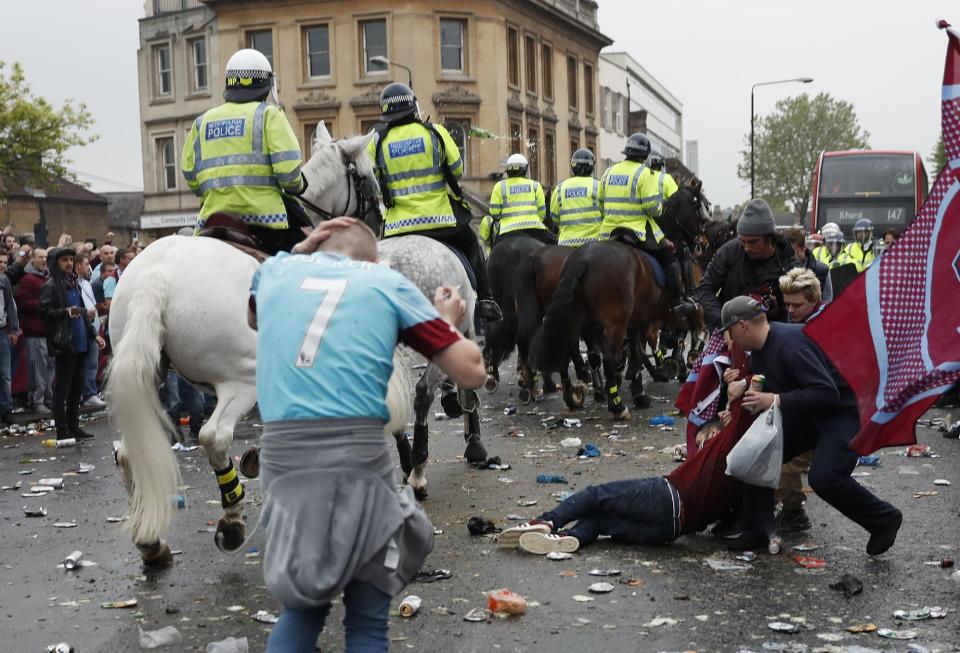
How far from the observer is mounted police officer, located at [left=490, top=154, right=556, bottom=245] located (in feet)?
46.7

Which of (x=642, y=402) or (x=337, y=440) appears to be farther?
(x=642, y=402)

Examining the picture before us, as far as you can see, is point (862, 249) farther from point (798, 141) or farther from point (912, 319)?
point (798, 141)

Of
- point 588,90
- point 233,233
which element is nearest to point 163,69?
→ point 588,90

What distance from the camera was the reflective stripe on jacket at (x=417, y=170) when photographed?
9039 millimetres

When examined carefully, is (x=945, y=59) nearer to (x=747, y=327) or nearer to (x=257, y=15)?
(x=747, y=327)

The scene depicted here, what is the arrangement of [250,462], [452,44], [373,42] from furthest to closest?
[452,44] → [373,42] → [250,462]

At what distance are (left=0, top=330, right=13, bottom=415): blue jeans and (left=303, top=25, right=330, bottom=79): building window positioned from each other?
3168 centimetres

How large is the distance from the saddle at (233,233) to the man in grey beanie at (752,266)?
124 inches

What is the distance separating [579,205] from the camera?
46.9ft

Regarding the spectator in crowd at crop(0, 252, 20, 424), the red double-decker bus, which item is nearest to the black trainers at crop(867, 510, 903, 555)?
the spectator in crowd at crop(0, 252, 20, 424)

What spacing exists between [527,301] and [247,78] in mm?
6011

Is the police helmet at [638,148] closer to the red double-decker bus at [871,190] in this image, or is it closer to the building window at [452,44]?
the red double-decker bus at [871,190]

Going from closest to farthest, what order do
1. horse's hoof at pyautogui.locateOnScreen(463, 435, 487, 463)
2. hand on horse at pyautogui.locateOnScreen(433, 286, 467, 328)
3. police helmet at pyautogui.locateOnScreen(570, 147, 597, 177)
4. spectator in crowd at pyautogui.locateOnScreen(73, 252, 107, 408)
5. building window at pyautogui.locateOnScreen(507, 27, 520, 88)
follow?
hand on horse at pyautogui.locateOnScreen(433, 286, 467, 328), horse's hoof at pyautogui.locateOnScreen(463, 435, 487, 463), spectator in crowd at pyautogui.locateOnScreen(73, 252, 107, 408), police helmet at pyautogui.locateOnScreen(570, 147, 597, 177), building window at pyautogui.locateOnScreen(507, 27, 520, 88)

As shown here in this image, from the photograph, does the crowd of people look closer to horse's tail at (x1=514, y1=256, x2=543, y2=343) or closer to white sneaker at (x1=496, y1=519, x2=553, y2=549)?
horse's tail at (x1=514, y1=256, x2=543, y2=343)
